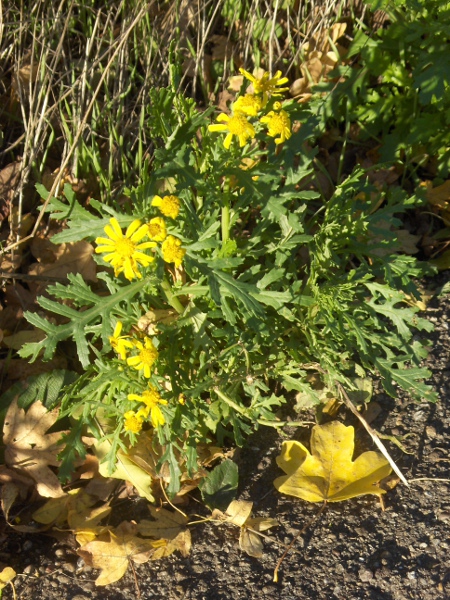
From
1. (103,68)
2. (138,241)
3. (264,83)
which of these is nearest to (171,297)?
(138,241)

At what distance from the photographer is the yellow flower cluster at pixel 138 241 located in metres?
2.11

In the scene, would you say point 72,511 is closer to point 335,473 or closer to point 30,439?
point 30,439

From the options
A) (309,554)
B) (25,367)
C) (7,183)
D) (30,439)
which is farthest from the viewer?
(7,183)

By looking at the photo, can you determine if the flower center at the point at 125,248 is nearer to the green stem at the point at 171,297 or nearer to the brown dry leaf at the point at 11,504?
the green stem at the point at 171,297

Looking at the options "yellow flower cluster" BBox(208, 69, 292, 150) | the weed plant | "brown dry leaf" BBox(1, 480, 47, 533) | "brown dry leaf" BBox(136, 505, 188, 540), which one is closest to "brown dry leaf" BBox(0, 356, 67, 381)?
the weed plant

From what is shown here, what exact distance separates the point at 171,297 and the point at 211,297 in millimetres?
249

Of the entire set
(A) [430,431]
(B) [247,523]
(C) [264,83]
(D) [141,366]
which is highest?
(C) [264,83]

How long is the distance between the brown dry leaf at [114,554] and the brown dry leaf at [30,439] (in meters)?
0.33

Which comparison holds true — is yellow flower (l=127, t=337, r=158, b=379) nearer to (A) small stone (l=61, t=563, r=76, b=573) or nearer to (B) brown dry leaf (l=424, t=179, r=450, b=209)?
(A) small stone (l=61, t=563, r=76, b=573)

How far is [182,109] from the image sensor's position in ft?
7.73

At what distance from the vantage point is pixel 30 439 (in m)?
2.72

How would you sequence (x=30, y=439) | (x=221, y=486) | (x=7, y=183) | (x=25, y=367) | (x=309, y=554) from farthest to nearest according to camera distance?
1. (x=7, y=183)
2. (x=25, y=367)
3. (x=30, y=439)
4. (x=221, y=486)
5. (x=309, y=554)

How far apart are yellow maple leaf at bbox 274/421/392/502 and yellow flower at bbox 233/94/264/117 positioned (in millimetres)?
1098

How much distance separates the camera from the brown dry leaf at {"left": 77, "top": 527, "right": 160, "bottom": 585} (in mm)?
2428
